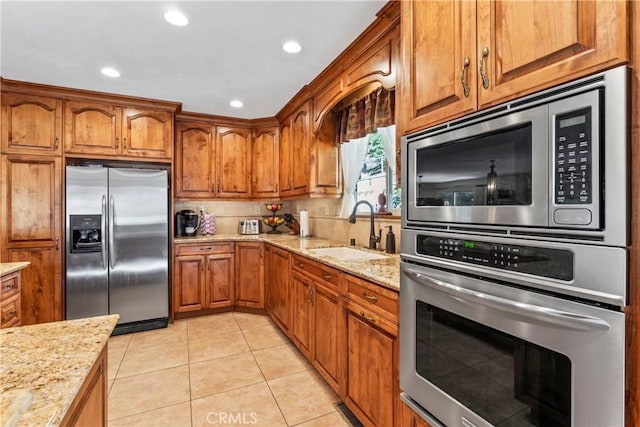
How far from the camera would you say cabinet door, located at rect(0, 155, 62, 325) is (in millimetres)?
2934

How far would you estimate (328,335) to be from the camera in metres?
2.07

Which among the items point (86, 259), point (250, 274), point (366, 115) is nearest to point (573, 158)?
point (366, 115)

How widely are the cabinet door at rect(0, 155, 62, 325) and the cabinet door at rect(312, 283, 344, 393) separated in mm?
2639

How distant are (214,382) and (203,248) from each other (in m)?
1.73

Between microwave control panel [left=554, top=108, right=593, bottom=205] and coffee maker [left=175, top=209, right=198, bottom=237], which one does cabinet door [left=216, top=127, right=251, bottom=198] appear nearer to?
coffee maker [left=175, top=209, right=198, bottom=237]

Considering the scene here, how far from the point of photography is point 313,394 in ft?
7.04

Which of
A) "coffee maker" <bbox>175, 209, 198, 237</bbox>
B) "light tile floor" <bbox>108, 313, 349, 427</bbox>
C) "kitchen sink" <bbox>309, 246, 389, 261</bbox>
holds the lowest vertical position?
"light tile floor" <bbox>108, 313, 349, 427</bbox>

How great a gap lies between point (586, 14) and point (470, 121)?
374mm

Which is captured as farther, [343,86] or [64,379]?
[343,86]

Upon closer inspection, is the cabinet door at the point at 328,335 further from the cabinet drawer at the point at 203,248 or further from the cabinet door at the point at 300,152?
the cabinet drawer at the point at 203,248

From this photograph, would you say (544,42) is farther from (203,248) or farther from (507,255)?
(203,248)

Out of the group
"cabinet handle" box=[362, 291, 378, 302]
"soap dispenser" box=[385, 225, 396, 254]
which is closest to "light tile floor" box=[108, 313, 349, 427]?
"cabinet handle" box=[362, 291, 378, 302]

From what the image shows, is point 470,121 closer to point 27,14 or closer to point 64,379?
point 64,379

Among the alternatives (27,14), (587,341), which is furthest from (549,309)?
(27,14)
